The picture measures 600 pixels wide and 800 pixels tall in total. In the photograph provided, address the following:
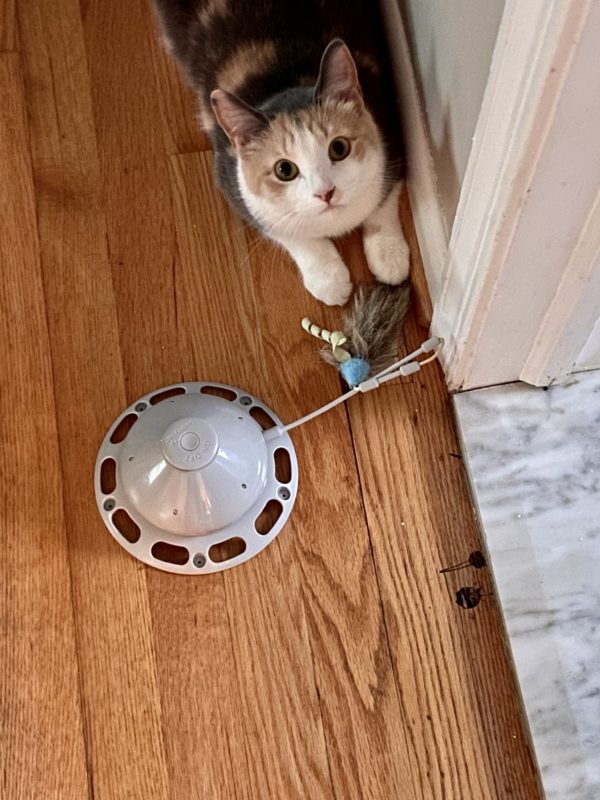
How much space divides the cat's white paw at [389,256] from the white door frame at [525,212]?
0.11 ft

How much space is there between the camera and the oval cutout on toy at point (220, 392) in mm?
1091

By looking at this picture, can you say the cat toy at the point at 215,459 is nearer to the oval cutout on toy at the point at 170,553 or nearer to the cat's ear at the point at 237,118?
the oval cutout on toy at the point at 170,553

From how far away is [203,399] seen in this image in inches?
40.9

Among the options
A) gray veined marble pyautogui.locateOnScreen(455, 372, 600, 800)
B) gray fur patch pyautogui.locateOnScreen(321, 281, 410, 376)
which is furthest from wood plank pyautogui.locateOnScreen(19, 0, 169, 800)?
gray veined marble pyautogui.locateOnScreen(455, 372, 600, 800)

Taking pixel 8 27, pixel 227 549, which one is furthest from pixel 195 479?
pixel 8 27

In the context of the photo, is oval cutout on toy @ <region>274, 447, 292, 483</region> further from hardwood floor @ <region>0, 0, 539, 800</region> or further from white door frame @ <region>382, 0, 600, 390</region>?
white door frame @ <region>382, 0, 600, 390</region>

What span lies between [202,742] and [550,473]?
549 mm

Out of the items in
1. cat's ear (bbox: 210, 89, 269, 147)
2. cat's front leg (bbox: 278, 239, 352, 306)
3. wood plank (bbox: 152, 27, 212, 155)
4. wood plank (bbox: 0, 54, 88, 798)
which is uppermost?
cat's ear (bbox: 210, 89, 269, 147)

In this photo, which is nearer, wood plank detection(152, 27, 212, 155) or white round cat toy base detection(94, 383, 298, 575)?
white round cat toy base detection(94, 383, 298, 575)

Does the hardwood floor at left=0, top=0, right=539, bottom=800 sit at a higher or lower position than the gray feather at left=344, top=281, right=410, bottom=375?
lower

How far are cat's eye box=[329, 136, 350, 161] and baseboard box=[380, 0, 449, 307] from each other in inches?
4.9

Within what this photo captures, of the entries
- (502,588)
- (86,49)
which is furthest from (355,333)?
(86,49)

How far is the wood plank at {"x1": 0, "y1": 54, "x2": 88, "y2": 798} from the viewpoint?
0.96 m

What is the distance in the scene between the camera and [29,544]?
41.0 inches
